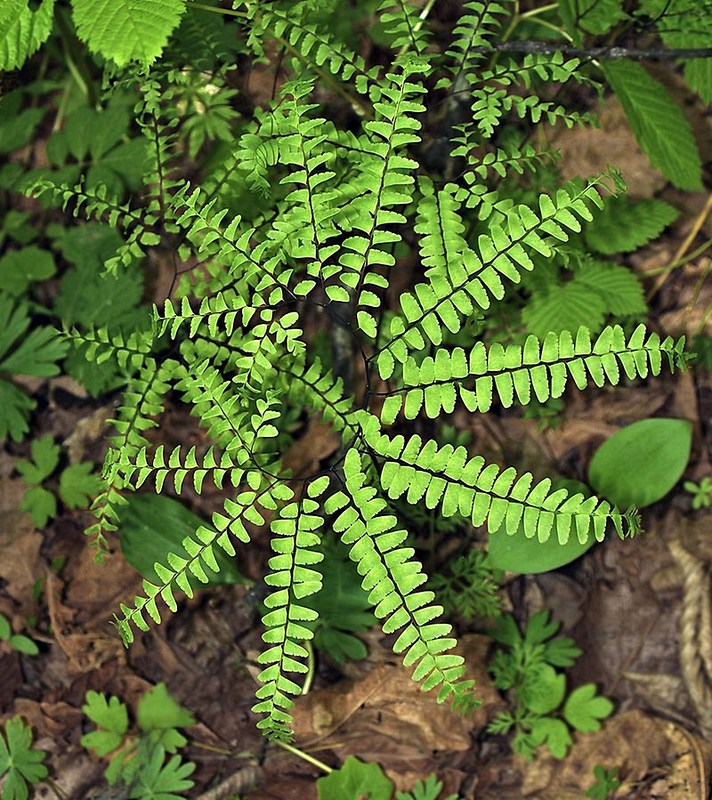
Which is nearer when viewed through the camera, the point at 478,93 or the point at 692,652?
the point at 478,93

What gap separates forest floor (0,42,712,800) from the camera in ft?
8.58

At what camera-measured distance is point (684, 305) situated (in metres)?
2.96

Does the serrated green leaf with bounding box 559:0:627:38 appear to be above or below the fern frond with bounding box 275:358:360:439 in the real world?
above

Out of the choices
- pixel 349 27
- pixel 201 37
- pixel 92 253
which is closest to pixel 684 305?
pixel 349 27

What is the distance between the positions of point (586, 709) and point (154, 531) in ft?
4.74

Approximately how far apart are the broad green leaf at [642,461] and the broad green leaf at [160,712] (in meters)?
1.50

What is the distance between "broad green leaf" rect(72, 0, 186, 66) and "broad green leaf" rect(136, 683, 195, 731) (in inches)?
77.4

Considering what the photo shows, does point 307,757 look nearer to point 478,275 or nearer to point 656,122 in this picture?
point 478,275

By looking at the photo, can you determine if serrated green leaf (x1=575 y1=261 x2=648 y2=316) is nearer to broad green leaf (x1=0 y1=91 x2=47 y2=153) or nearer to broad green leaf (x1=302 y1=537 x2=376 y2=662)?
broad green leaf (x1=302 y1=537 x2=376 y2=662)

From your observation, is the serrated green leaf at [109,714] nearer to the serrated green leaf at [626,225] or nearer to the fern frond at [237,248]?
the fern frond at [237,248]

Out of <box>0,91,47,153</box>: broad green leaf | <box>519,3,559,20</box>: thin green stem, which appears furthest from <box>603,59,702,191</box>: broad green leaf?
<box>0,91,47,153</box>: broad green leaf

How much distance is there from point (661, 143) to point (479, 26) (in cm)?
69

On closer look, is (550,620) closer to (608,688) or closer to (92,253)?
Answer: (608,688)

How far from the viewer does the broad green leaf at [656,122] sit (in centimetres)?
238
